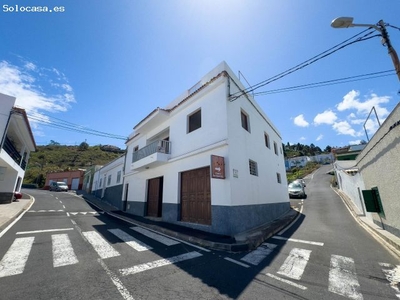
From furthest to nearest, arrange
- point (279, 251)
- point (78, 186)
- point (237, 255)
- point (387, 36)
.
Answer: point (78, 186) → point (279, 251) → point (237, 255) → point (387, 36)

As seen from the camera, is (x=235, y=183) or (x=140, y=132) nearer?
(x=235, y=183)

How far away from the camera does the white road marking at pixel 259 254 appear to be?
491 cm

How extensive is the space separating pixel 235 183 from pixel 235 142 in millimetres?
1948

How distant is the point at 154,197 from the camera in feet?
41.7

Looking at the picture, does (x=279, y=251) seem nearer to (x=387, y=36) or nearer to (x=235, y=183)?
(x=235, y=183)

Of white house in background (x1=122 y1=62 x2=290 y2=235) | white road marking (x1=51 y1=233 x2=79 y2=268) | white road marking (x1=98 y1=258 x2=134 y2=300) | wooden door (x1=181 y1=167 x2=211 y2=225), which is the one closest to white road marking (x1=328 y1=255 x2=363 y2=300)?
white house in background (x1=122 y1=62 x2=290 y2=235)

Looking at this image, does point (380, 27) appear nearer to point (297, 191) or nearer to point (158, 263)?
point (158, 263)

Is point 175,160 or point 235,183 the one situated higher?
point 175,160

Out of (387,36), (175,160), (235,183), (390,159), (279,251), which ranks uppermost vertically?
(387,36)

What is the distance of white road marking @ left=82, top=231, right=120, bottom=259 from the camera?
502cm

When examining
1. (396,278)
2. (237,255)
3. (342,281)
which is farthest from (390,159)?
(237,255)

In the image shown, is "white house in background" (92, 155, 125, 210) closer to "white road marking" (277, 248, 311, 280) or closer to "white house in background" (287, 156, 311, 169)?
"white road marking" (277, 248, 311, 280)

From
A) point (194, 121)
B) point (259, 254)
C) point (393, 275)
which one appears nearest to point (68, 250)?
point (259, 254)

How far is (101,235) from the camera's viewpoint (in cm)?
707
